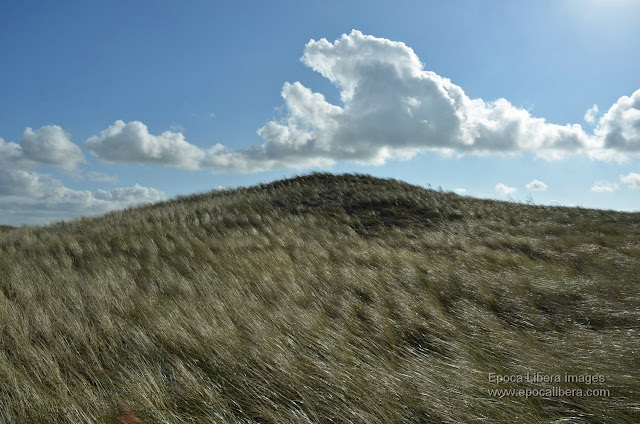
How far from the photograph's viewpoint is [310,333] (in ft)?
11.7

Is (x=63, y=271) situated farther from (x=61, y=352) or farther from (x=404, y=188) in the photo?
(x=404, y=188)

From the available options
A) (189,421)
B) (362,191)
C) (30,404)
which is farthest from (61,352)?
(362,191)

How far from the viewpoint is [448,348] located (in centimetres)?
344

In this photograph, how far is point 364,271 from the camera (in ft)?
19.8

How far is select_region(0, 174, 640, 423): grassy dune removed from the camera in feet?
8.07

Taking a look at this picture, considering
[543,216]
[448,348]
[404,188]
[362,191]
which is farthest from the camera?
[404,188]

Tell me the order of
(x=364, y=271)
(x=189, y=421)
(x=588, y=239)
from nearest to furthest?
1. (x=189, y=421)
2. (x=364, y=271)
3. (x=588, y=239)

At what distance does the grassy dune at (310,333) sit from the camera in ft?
8.07

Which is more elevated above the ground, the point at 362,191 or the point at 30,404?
the point at 362,191

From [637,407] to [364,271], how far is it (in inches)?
152

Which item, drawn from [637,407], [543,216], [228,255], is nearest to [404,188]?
[543,216]

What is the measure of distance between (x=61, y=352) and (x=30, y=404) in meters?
0.85

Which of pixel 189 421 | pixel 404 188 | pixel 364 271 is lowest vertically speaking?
pixel 189 421

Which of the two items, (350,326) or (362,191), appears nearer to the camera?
(350,326)
